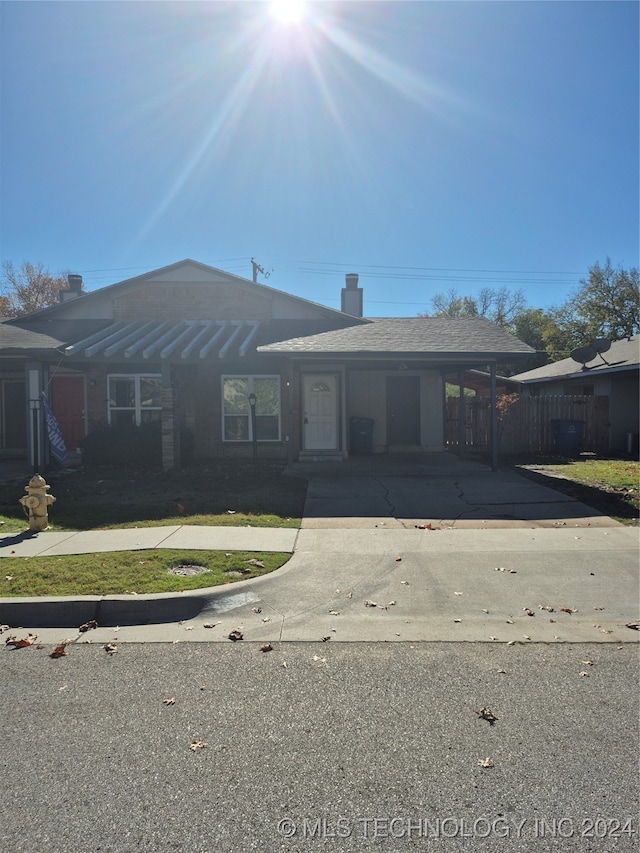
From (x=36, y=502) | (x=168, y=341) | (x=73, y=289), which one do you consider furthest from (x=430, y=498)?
(x=73, y=289)

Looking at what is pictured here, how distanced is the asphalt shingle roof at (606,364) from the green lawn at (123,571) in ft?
52.4

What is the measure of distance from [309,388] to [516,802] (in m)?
12.6

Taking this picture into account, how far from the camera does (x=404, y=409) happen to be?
16.2m

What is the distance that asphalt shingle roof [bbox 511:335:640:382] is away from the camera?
18.1m

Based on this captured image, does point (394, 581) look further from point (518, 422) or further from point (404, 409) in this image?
point (518, 422)

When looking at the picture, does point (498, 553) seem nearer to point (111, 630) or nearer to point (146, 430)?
point (111, 630)

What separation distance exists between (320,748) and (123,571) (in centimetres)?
340

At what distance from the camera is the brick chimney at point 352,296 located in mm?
18969

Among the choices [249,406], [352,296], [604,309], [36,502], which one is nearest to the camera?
[36,502]

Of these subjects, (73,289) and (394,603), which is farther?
(73,289)

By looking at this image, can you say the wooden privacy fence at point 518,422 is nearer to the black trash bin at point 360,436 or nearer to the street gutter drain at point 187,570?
the black trash bin at point 360,436

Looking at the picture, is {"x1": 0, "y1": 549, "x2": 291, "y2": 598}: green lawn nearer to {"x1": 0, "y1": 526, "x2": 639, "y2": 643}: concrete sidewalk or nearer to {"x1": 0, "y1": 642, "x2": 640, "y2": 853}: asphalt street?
{"x1": 0, "y1": 526, "x2": 639, "y2": 643}: concrete sidewalk

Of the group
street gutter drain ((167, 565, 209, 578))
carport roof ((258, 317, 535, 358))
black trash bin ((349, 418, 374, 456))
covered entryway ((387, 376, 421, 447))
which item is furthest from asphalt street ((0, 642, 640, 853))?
covered entryway ((387, 376, 421, 447))

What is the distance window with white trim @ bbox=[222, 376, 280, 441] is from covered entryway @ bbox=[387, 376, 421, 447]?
11.5 ft
